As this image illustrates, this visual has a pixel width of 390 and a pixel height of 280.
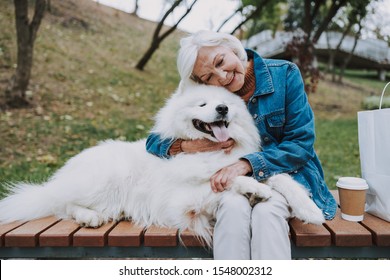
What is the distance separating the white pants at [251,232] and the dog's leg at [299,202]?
0.27 feet

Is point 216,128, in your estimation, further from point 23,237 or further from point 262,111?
point 23,237

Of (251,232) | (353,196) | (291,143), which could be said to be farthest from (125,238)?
(353,196)

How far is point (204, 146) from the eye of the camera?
7.32 feet

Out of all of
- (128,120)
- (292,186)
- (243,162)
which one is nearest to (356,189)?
(292,186)

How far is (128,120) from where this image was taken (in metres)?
6.39

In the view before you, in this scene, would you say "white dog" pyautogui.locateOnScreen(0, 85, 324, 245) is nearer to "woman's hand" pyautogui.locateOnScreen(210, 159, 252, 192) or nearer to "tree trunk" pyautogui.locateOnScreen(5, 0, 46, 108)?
→ "woman's hand" pyautogui.locateOnScreen(210, 159, 252, 192)

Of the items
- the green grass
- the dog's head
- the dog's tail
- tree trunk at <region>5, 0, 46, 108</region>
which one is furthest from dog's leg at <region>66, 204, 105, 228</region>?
tree trunk at <region>5, 0, 46, 108</region>

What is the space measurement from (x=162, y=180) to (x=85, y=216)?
0.48 metres

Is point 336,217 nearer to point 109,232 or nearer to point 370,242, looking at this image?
point 370,242

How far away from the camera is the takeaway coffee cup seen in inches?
79.8

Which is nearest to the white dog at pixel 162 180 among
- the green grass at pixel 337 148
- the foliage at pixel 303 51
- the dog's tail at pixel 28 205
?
the dog's tail at pixel 28 205

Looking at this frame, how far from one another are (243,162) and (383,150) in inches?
29.6

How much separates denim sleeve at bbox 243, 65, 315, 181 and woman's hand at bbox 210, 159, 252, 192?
37 millimetres

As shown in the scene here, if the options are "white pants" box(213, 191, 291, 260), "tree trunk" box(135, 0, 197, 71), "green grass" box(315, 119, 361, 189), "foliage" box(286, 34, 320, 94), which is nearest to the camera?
"white pants" box(213, 191, 291, 260)
